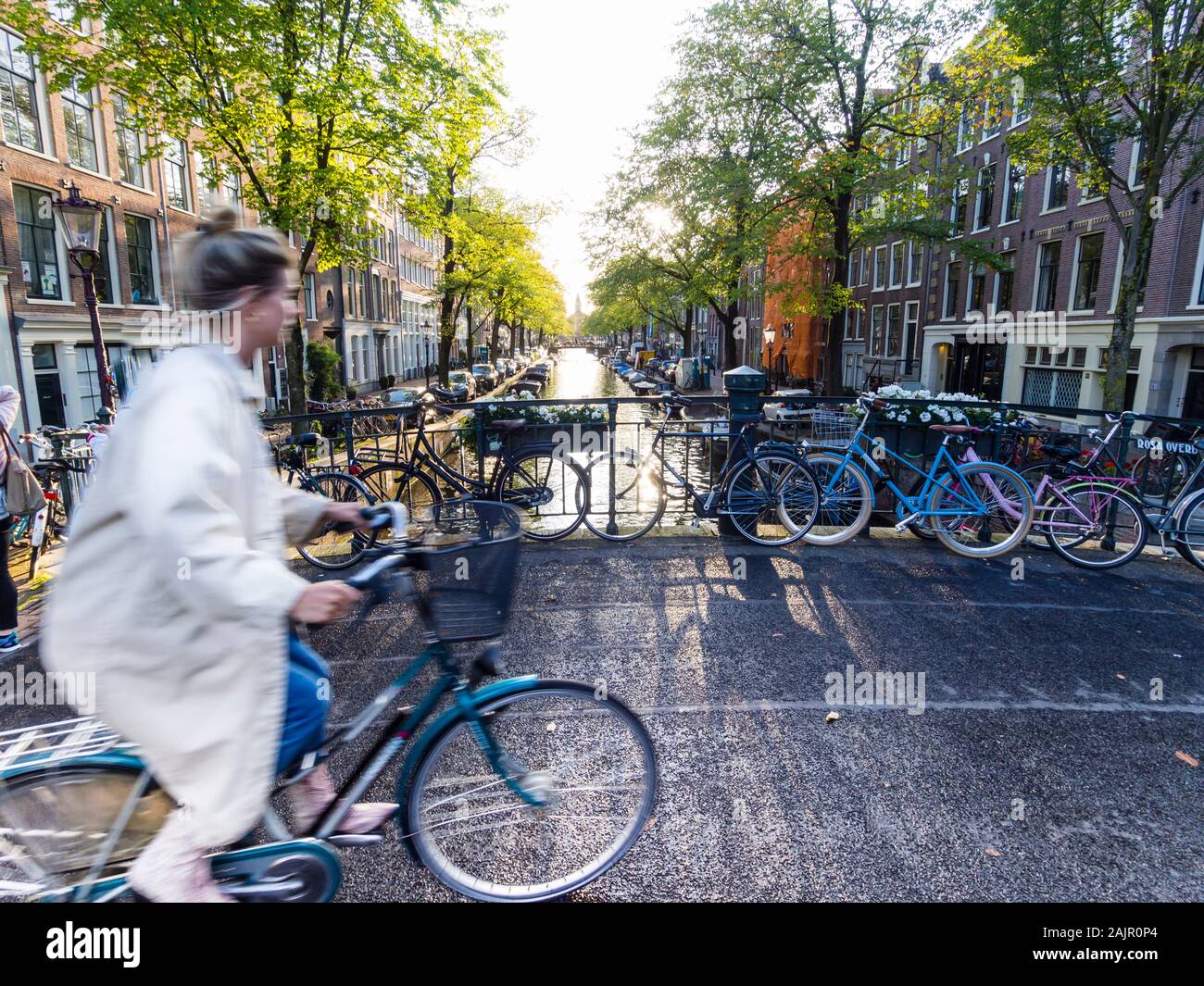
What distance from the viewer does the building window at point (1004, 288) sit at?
27.0m

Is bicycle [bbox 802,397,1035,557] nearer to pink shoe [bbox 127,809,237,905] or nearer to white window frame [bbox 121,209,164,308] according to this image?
pink shoe [bbox 127,809,237,905]

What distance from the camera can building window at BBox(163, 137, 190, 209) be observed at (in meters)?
22.4

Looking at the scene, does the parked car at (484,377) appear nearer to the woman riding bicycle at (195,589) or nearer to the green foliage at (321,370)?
the green foliage at (321,370)

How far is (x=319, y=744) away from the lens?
2102mm

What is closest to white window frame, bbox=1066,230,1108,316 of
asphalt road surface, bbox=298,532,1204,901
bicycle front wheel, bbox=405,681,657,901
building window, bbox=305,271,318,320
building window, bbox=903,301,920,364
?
building window, bbox=903,301,920,364

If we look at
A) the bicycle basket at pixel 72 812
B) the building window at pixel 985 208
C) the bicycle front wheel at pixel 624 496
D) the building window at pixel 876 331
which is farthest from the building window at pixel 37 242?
the building window at pixel 876 331

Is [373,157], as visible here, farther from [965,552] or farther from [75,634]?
[75,634]

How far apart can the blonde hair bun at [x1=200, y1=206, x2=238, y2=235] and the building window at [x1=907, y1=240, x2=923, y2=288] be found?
118 ft

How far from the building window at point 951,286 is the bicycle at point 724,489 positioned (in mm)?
28493

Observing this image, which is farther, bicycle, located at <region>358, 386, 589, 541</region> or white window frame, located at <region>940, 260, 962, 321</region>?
white window frame, located at <region>940, 260, 962, 321</region>

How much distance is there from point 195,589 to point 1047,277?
99.1ft

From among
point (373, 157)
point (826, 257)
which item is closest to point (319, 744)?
point (373, 157)

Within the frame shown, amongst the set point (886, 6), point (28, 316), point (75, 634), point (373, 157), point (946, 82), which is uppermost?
point (886, 6)
